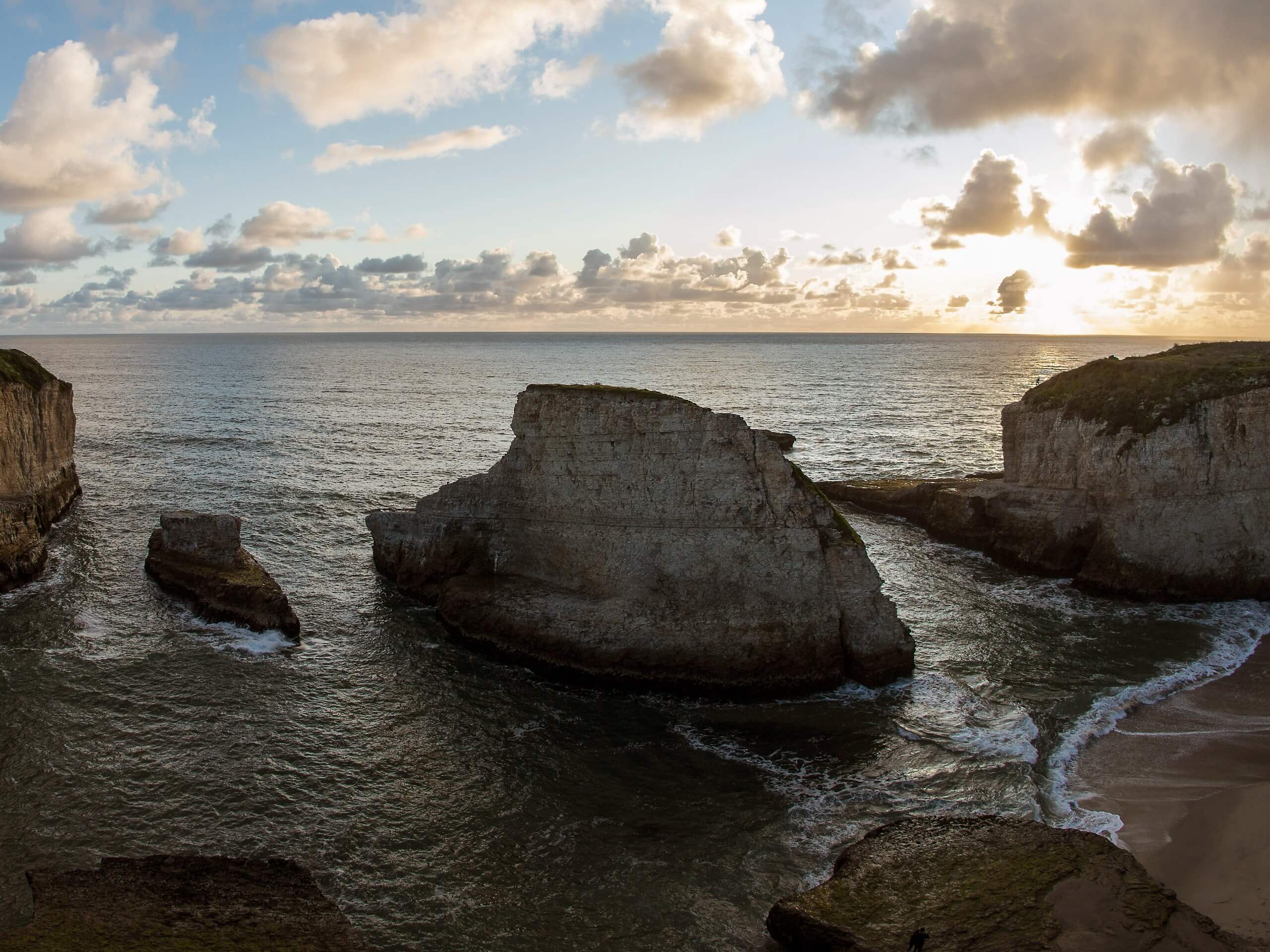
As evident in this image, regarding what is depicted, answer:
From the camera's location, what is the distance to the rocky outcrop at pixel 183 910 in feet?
46.0

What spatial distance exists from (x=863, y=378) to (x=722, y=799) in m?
127

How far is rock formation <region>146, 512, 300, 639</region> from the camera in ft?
91.8

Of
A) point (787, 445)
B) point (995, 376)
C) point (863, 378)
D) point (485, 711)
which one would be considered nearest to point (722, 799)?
point (485, 711)

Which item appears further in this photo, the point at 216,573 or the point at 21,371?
the point at 21,371

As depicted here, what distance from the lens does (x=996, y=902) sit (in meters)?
15.0

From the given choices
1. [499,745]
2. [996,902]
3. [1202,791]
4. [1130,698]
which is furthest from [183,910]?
[1130,698]

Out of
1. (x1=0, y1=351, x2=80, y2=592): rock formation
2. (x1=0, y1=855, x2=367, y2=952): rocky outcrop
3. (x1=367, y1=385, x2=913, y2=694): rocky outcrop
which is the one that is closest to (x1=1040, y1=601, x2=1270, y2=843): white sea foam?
(x1=367, y1=385, x2=913, y2=694): rocky outcrop

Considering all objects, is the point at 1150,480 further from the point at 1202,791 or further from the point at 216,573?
the point at 216,573

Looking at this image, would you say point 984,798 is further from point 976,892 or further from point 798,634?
point 798,634

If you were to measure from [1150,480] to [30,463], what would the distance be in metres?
47.6

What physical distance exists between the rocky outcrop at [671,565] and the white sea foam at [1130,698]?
5.04 m

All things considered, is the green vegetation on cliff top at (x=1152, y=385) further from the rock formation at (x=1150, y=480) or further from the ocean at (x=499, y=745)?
the ocean at (x=499, y=745)

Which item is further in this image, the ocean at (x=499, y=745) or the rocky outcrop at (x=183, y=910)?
the ocean at (x=499, y=745)

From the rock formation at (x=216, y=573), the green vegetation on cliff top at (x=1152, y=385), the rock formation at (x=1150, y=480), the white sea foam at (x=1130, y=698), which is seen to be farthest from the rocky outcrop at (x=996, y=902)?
the green vegetation on cliff top at (x=1152, y=385)
